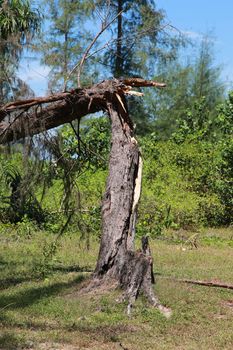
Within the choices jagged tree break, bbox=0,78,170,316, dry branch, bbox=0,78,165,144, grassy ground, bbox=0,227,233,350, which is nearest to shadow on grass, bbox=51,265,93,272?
grassy ground, bbox=0,227,233,350

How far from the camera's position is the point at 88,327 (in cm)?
658

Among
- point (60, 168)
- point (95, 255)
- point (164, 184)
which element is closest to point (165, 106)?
point (164, 184)

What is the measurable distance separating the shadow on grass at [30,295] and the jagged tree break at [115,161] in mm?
587

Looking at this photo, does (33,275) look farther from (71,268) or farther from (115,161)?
(115,161)

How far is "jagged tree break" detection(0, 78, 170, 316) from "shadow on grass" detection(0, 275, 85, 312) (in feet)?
1.92

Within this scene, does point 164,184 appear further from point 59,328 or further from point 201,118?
point 59,328

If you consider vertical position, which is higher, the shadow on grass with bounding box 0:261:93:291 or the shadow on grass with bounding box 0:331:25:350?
the shadow on grass with bounding box 0:261:93:291

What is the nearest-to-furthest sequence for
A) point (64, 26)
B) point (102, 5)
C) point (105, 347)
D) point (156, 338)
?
point (105, 347)
point (156, 338)
point (102, 5)
point (64, 26)

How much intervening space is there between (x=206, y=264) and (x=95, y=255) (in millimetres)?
1959

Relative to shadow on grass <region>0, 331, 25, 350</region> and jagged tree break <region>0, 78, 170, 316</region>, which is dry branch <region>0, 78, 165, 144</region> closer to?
jagged tree break <region>0, 78, 170, 316</region>

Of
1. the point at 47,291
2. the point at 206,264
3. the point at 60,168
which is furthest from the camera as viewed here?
the point at 206,264

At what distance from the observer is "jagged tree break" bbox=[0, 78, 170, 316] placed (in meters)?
7.52

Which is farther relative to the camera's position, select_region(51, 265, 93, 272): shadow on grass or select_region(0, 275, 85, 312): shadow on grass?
select_region(51, 265, 93, 272): shadow on grass

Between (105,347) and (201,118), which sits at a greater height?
(201,118)
